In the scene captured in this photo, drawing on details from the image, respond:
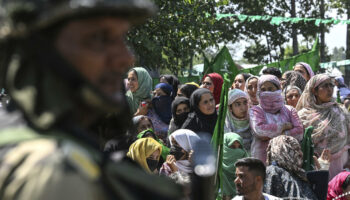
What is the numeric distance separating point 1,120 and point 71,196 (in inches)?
13.1

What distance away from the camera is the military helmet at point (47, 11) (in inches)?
61.2

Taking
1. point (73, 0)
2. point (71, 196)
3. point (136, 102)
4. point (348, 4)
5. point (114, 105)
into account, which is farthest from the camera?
point (348, 4)

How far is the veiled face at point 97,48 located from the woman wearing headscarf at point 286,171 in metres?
4.65

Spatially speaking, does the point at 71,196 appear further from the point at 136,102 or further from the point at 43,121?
the point at 136,102

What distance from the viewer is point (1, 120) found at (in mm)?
1685

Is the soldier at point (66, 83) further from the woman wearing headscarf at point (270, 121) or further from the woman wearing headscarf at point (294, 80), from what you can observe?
the woman wearing headscarf at point (294, 80)

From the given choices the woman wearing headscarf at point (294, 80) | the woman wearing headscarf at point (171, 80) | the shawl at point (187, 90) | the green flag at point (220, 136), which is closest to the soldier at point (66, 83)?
the green flag at point (220, 136)

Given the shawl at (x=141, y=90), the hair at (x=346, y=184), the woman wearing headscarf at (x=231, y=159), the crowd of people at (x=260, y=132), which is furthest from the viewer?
the shawl at (x=141, y=90)

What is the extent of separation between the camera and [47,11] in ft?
5.14

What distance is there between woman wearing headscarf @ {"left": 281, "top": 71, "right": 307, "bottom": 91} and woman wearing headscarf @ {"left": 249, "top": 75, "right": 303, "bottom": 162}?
139 centimetres

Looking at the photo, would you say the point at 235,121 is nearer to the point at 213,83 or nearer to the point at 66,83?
the point at 213,83

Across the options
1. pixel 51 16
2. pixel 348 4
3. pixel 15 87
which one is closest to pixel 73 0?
pixel 51 16

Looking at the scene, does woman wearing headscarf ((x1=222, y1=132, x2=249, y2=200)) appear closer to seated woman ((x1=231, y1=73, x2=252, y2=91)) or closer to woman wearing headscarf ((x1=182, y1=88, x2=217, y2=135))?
woman wearing headscarf ((x1=182, y1=88, x2=217, y2=135))

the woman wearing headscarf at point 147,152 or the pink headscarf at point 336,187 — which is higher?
the woman wearing headscarf at point 147,152
